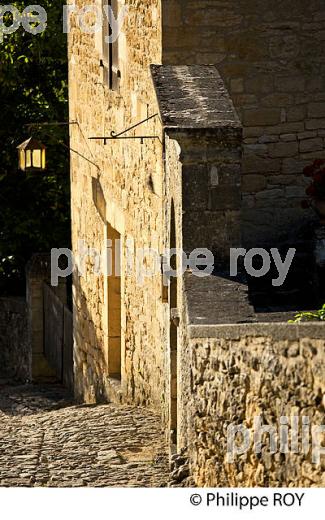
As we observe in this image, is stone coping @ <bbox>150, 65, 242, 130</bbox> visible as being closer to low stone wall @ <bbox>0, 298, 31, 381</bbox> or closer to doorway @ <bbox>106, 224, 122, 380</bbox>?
doorway @ <bbox>106, 224, 122, 380</bbox>

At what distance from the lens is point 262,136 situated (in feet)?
35.4

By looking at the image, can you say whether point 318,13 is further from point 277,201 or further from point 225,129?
point 225,129

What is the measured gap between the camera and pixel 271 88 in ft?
35.4

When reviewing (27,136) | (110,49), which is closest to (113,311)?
(110,49)

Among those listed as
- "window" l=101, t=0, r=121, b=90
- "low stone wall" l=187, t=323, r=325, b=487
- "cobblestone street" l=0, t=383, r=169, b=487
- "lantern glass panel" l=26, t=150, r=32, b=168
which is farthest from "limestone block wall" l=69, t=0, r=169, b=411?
"low stone wall" l=187, t=323, r=325, b=487

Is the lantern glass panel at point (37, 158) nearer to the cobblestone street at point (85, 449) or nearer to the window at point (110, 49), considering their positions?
the window at point (110, 49)

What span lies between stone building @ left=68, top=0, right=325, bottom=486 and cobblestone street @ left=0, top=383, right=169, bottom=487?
24 cm

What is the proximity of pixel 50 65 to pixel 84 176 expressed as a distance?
4802mm

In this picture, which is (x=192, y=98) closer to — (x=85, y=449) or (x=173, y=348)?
(x=173, y=348)

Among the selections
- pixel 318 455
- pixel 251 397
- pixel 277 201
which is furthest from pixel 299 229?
pixel 318 455

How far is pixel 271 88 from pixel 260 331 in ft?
14.4

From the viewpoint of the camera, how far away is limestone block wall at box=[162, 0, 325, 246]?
10.6m

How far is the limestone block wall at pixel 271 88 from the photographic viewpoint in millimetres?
10562

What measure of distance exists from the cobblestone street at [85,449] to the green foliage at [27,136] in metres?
5.78
